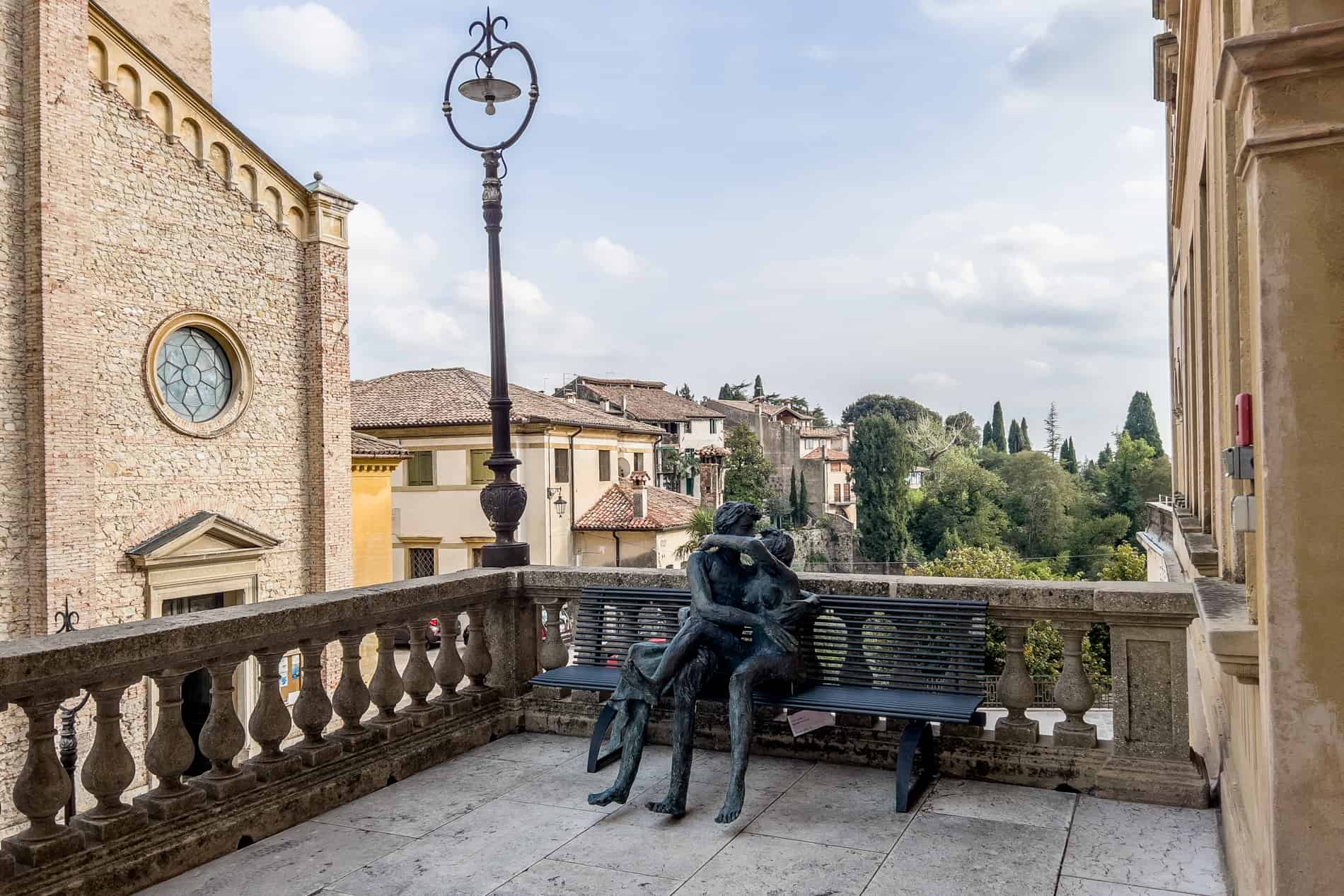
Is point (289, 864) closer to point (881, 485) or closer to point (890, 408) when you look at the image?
point (881, 485)

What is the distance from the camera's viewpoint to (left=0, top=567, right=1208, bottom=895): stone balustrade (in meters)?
3.73

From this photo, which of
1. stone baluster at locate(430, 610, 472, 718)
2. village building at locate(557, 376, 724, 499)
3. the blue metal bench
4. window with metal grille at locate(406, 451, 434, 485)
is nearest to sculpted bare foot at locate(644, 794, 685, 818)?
the blue metal bench

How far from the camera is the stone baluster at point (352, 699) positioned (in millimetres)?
5090

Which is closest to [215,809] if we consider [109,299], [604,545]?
[109,299]

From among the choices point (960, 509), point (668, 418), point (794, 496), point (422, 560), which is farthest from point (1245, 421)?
point (960, 509)

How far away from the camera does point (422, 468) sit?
1425 inches

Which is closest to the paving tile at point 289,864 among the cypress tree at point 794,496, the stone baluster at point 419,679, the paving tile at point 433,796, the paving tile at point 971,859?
the paving tile at point 433,796

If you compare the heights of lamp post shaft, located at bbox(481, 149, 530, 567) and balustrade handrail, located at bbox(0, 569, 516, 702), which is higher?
lamp post shaft, located at bbox(481, 149, 530, 567)

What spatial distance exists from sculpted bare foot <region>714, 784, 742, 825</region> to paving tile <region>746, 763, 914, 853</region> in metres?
0.09

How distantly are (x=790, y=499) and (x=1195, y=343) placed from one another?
190ft

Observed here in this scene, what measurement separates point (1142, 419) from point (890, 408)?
23.3 m

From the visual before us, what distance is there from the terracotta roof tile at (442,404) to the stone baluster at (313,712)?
29169 mm

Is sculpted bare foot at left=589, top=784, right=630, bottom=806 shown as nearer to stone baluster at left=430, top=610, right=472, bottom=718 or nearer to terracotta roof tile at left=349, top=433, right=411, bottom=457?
stone baluster at left=430, top=610, right=472, bottom=718

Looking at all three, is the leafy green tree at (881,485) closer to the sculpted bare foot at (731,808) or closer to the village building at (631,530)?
the village building at (631,530)
